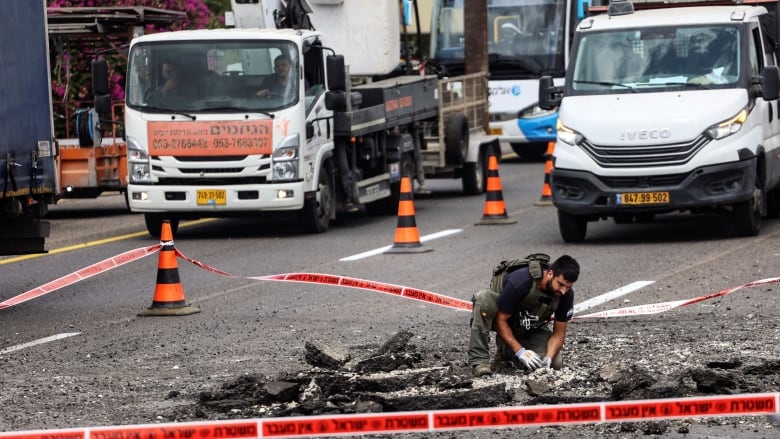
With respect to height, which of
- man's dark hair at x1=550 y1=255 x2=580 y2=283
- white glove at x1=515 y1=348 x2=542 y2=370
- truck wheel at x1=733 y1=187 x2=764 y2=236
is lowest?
truck wheel at x1=733 y1=187 x2=764 y2=236

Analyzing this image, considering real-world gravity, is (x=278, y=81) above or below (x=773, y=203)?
above

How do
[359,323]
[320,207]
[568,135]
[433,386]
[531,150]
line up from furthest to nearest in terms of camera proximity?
[531,150] → [320,207] → [568,135] → [359,323] → [433,386]

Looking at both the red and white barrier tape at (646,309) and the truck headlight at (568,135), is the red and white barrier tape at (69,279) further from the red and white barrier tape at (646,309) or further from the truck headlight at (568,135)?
the truck headlight at (568,135)

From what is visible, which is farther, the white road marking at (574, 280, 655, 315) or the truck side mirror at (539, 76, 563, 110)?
the truck side mirror at (539, 76, 563, 110)

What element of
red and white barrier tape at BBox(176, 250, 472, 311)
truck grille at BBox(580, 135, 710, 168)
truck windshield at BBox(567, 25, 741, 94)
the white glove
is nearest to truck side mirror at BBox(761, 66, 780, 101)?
truck windshield at BBox(567, 25, 741, 94)

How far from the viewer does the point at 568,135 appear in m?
16.7

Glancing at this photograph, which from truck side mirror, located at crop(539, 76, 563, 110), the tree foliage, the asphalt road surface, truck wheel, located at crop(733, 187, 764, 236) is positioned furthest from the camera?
the tree foliage

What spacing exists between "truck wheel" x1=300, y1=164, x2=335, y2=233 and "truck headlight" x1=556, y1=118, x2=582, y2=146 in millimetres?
3222

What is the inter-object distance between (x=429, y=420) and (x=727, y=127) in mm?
10739

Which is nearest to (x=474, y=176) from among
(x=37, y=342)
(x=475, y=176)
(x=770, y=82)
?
(x=475, y=176)

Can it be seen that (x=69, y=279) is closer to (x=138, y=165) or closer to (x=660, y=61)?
(x=138, y=165)

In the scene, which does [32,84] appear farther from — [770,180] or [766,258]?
[770,180]

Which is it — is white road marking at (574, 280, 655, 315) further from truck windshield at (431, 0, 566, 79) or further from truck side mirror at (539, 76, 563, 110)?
truck windshield at (431, 0, 566, 79)

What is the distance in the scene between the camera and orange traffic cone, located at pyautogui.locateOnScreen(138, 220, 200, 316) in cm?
1231
